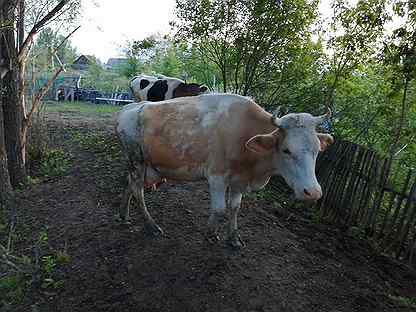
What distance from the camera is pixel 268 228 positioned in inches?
233

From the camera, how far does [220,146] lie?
4.56 metres

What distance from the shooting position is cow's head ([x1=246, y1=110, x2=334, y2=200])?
3.95m

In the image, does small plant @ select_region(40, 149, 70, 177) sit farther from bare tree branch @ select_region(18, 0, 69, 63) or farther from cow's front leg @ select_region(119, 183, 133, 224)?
cow's front leg @ select_region(119, 183, 133, 224)

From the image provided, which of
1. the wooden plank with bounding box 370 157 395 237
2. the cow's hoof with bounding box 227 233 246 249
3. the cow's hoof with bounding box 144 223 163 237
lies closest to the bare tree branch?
the cow's hoof with bounding box 144 223 163 237

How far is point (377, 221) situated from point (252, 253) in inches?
95.0

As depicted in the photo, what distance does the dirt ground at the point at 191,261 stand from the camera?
13.3 ft

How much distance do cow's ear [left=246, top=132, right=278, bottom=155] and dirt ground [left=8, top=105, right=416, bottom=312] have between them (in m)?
1.37

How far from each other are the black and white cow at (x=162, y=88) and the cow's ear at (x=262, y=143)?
19.8 feet

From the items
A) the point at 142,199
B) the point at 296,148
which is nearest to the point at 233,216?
the point at 142,199

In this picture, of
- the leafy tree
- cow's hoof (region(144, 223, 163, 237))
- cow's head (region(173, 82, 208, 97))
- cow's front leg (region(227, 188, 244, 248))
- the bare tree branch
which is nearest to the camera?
cow's front leg (region(227, 188, 244, 248))

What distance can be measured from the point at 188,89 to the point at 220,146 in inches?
248

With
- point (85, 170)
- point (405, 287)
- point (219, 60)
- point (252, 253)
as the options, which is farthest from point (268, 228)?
point (219, 60)

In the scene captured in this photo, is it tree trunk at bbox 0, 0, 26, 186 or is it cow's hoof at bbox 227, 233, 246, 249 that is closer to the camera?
cow's hoof at bbox 227, 233, 246, 249

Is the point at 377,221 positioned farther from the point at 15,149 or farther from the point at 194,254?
the point at 15,149
